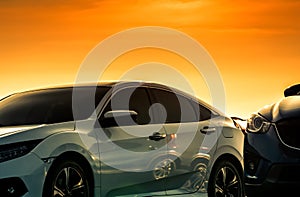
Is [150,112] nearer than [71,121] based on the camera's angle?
No

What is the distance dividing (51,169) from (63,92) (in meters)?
1.97

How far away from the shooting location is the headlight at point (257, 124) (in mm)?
11383

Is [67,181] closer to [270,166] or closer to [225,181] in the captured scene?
[270,166]

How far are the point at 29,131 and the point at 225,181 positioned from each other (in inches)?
134

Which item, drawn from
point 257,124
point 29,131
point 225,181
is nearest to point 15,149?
point 29,131

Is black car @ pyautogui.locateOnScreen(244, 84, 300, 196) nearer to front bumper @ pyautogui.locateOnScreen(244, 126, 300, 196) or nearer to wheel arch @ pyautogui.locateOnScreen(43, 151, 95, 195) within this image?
front bumper @ pyautogui.locateOnScreen(244, 126, 300, 196)

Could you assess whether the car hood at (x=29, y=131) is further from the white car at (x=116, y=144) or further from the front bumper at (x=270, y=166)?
the front bumper at (x=270, y=166)

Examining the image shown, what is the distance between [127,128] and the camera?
12.0 metres

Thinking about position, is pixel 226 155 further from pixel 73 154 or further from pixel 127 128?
pixel 73 154

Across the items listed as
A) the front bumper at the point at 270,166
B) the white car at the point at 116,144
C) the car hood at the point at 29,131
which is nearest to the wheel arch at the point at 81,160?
the white car at the point at 116,144

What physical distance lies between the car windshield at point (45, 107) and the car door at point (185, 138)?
1006 mm

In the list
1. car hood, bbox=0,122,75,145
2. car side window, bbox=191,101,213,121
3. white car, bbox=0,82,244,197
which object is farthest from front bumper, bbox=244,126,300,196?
car hood, bbox=0,122,75,145

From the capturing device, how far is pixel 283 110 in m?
11.3

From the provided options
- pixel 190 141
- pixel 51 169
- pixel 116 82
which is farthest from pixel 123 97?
pixel 51 169
